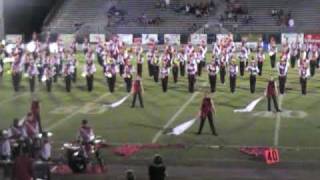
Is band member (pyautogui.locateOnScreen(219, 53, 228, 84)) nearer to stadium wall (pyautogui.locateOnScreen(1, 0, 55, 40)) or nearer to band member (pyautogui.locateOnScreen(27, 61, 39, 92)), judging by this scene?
band member (pyautogui.locateOnScreen(27, 61, 39, 92))

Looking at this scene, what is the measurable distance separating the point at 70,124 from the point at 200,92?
7097mm

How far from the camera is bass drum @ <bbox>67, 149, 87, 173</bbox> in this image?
1589 cm

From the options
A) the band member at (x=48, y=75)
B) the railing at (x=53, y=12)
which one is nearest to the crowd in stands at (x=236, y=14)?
the railing at (x=53, y=12)

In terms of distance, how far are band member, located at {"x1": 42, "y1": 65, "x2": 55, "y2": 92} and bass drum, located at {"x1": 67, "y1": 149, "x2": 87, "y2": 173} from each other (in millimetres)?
12157

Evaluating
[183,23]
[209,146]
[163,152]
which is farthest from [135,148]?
[183,23]

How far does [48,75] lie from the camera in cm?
2800

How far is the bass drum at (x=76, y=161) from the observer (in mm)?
15891

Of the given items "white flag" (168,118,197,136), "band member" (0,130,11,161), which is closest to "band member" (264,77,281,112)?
"white flag" (168,118,197,136)

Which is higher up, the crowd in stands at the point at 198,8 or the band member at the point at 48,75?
the crowd in stands at the point at 198,8

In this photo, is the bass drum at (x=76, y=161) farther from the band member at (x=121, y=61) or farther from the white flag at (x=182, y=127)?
the band member at (x=121, y=61)

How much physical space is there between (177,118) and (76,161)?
690cm

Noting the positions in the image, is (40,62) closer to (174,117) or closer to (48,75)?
(48,75)

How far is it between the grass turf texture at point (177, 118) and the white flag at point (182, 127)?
223 mm

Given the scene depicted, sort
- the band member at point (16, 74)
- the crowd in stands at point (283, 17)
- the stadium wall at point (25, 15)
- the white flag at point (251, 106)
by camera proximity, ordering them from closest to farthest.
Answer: the white flag at point (251, 106) < the band member at point (16, 74) < the crowd in stands at point (283, 17) < the stadium wall at point (25, 15)
